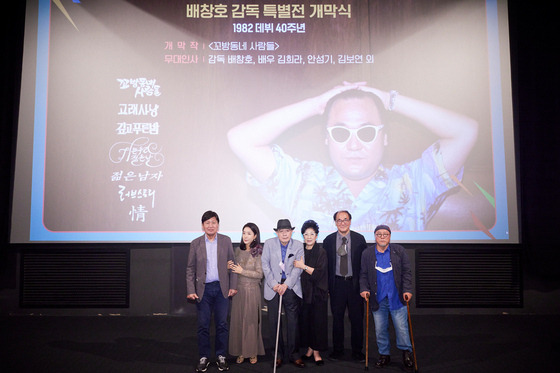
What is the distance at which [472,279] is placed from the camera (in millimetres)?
5172

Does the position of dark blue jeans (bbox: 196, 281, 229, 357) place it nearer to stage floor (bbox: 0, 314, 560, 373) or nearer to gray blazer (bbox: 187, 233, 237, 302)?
gray blazer (bbox: 187, 233, 237, 302)

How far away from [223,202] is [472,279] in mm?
3429

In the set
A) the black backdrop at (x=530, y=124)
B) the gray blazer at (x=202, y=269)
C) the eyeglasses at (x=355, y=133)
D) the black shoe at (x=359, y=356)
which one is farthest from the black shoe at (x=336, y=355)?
the black backdrop at (x=530, y=124)

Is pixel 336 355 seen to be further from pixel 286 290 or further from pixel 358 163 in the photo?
pixel 358 163

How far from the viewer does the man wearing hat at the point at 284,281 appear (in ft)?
11.4

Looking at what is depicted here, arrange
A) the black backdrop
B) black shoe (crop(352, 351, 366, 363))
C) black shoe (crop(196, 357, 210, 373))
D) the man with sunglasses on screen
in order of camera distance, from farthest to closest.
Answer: the black backdrop < the man with sunglasses on screen < black shoe (crop(352, 351, 366, 363)) < black shoe (crop(196, 357, 210, 373))

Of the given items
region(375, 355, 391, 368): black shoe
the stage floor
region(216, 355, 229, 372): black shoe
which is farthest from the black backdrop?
region(216, 355, 229, 372): black shoe

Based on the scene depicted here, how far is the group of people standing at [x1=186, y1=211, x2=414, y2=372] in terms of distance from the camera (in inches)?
136

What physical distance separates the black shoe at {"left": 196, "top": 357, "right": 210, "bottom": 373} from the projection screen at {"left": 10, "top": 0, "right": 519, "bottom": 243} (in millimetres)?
1875

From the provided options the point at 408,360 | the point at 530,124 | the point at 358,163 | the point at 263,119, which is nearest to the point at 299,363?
the point at 408,360

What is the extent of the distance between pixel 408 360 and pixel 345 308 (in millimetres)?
678

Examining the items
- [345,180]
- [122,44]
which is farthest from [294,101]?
[122,44]

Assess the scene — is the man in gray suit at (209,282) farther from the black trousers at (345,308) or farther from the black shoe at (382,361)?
the black shoe at (382,361)

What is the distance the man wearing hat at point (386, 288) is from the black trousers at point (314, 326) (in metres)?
0.41
